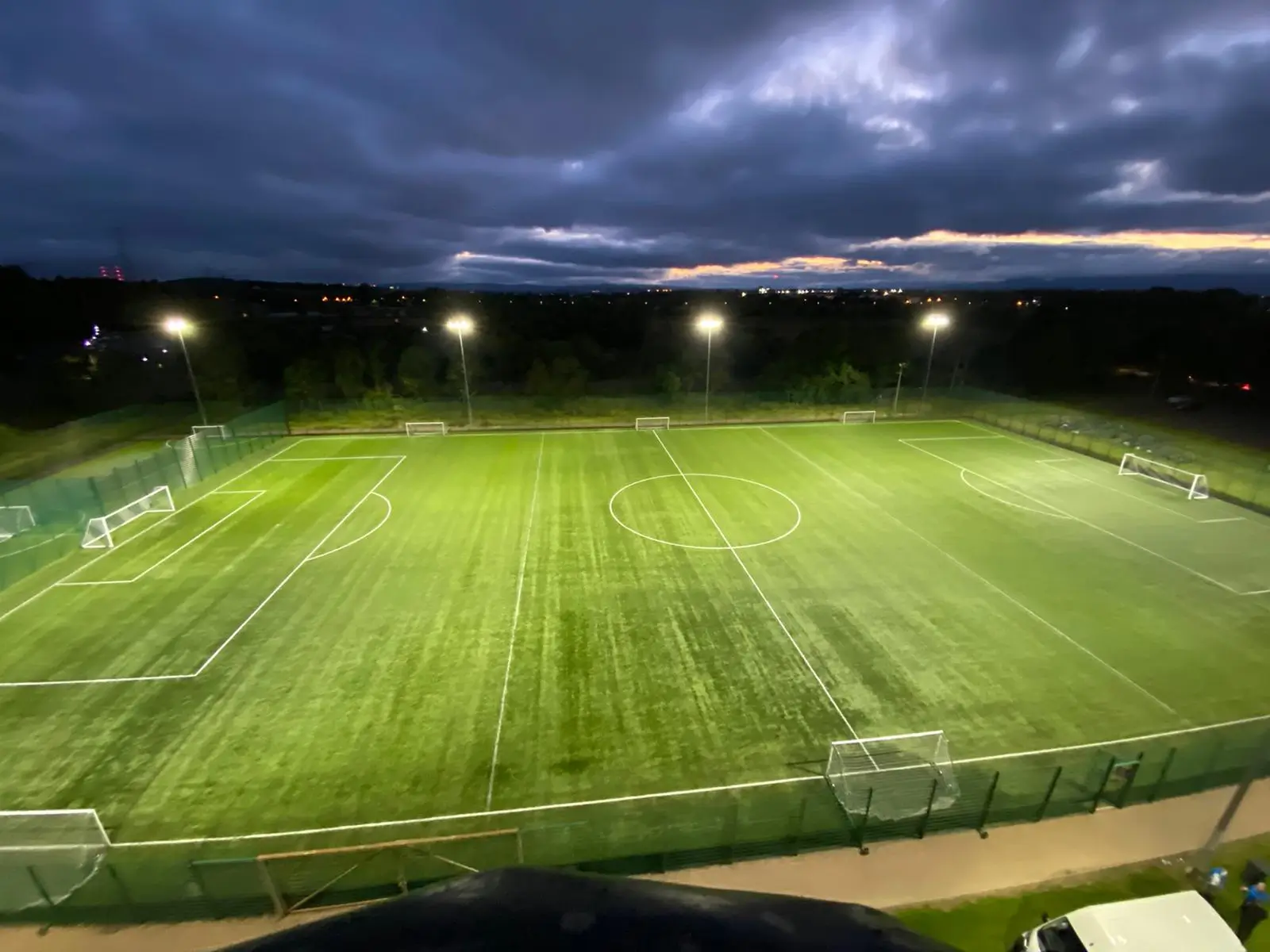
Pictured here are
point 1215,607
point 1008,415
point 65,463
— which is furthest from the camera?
point 1008,415

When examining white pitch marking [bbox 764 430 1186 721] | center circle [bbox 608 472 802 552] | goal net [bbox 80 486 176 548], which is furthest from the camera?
center circle [bbox 608 472 802 552]

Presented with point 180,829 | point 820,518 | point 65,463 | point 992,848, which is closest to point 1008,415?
point 820,518

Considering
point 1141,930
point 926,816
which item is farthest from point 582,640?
point 1141,930

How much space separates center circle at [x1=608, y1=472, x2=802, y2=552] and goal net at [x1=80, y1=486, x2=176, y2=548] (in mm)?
18369

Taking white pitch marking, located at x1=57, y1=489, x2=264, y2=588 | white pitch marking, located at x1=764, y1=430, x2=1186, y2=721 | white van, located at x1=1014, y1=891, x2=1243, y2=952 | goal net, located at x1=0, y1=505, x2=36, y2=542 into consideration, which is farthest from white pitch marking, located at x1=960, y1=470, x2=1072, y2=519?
goal net, located at x1=0, y1=505, x2=36, y2=542

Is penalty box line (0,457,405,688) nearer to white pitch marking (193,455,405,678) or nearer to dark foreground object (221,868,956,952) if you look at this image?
white pitch marking (193,455,405,678)

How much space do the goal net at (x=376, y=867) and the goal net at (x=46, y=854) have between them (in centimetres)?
324

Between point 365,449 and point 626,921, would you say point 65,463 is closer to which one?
point 365,449

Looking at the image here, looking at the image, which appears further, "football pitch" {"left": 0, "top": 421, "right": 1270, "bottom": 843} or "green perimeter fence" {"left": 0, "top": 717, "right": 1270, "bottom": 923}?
"football pitch" {"left": 0, "top": 421, "right": 1270, "bottom": 843}

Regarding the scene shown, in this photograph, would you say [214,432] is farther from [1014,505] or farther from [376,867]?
[1014,505]

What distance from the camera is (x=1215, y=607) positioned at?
59.2 feet

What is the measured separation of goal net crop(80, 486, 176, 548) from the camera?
2203cm

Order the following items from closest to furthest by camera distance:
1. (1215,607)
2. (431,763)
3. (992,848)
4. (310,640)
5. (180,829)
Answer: (992,848), (180,829), (431,763), (310,640), (1215,607)

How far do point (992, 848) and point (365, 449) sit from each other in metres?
32.9
